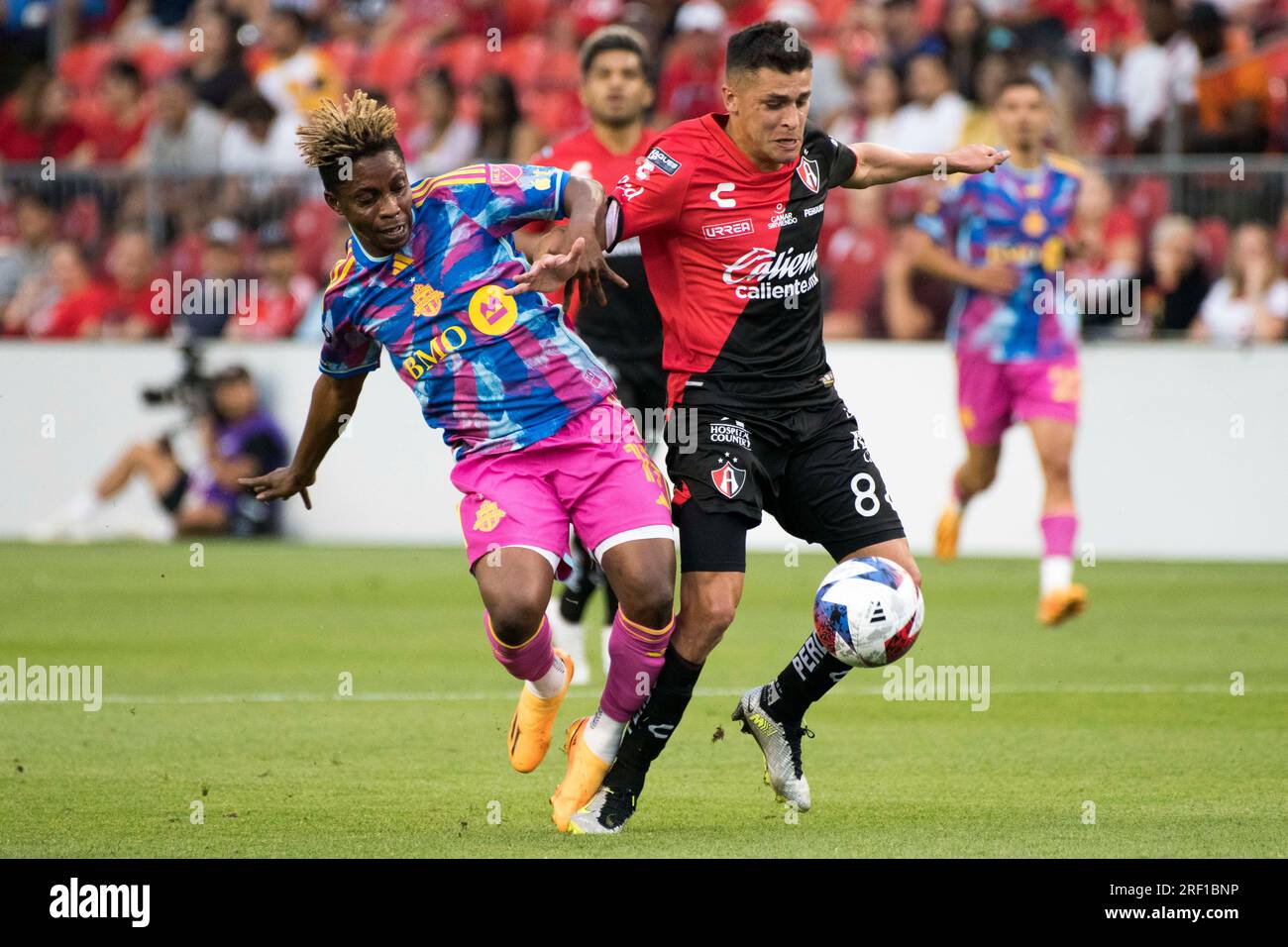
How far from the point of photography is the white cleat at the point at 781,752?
267 inches

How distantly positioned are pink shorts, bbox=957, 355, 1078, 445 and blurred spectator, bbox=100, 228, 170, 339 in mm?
8271

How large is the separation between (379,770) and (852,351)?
921 cm

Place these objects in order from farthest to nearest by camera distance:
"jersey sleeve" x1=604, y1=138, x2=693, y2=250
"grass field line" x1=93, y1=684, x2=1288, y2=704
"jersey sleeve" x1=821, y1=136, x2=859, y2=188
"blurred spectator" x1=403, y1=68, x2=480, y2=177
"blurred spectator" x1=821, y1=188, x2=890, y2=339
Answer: "blurred spectator" x1=403, y1=68, x2=480, y2=177
"blurred spectator" x1=821, y1=188, x2=890, y2=339
"grass field line" x1=93, y1=684, x2=1288, y2=704
"jersey sleeve" x1=821, y1=136, x2=859, y2=188
"jersey sleeve" x1=604, y1=138, x2=693, y2=250

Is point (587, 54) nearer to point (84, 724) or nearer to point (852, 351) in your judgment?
point (84, 724)

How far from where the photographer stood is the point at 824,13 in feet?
62.5

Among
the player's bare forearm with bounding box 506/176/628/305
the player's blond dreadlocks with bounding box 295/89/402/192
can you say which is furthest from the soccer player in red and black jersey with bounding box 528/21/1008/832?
the player's blond dreadlocks with bounding box 295/89/402/192

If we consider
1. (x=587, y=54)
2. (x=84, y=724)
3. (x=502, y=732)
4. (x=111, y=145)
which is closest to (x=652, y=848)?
(x=502, y=732)

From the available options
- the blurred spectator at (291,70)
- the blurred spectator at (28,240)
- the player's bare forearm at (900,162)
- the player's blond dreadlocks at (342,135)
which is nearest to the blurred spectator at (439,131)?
the blurred spectator at (291,70)

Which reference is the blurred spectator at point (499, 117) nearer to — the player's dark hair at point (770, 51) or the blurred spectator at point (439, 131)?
the blurred spectator at point (439, 131)

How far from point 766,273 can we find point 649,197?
48 cm

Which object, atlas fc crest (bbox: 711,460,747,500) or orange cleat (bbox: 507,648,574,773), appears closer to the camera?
atlas fc crest (bbox: 711,460,747,500)

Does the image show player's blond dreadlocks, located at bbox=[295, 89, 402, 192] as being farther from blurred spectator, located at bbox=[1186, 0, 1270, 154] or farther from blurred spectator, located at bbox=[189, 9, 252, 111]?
blurred spectator, located at bbox=[189, 9, 252, 111]

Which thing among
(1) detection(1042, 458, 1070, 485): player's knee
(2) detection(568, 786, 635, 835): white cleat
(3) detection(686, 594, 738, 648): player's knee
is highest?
(3) detection(686, 594, 738, 648): player's knee

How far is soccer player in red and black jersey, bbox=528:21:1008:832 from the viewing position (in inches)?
265
